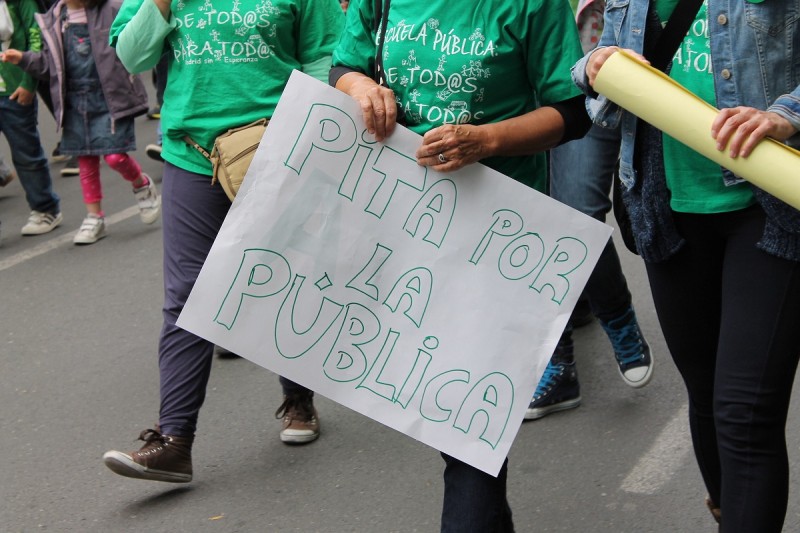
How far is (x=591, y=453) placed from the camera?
3.69 meters

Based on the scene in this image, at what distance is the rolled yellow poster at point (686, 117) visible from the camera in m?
2.01

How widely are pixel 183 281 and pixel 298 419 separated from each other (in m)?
0.68

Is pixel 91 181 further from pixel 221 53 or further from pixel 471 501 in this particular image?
pixel 471 501

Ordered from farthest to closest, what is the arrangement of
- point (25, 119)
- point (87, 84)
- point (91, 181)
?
point (25, 119), point (91, 181), point (87, 84)

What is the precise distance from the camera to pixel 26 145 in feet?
22.0

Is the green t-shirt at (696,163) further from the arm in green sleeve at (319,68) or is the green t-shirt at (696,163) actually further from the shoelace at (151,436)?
the shoelace at (151,436)

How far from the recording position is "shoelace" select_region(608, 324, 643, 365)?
3984 millimetres

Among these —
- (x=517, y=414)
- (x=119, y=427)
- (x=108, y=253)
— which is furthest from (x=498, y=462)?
(x=108, y=253)

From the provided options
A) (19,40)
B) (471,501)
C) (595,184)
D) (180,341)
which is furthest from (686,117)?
(19,40)

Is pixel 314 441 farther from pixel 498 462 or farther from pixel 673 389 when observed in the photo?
pixel 498 462

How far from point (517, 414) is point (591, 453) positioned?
1.36 m

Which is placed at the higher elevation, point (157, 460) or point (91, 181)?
point (157, 460)

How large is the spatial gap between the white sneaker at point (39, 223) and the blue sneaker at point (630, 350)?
402 centimetres

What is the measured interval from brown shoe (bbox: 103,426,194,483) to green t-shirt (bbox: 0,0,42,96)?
144 inches
